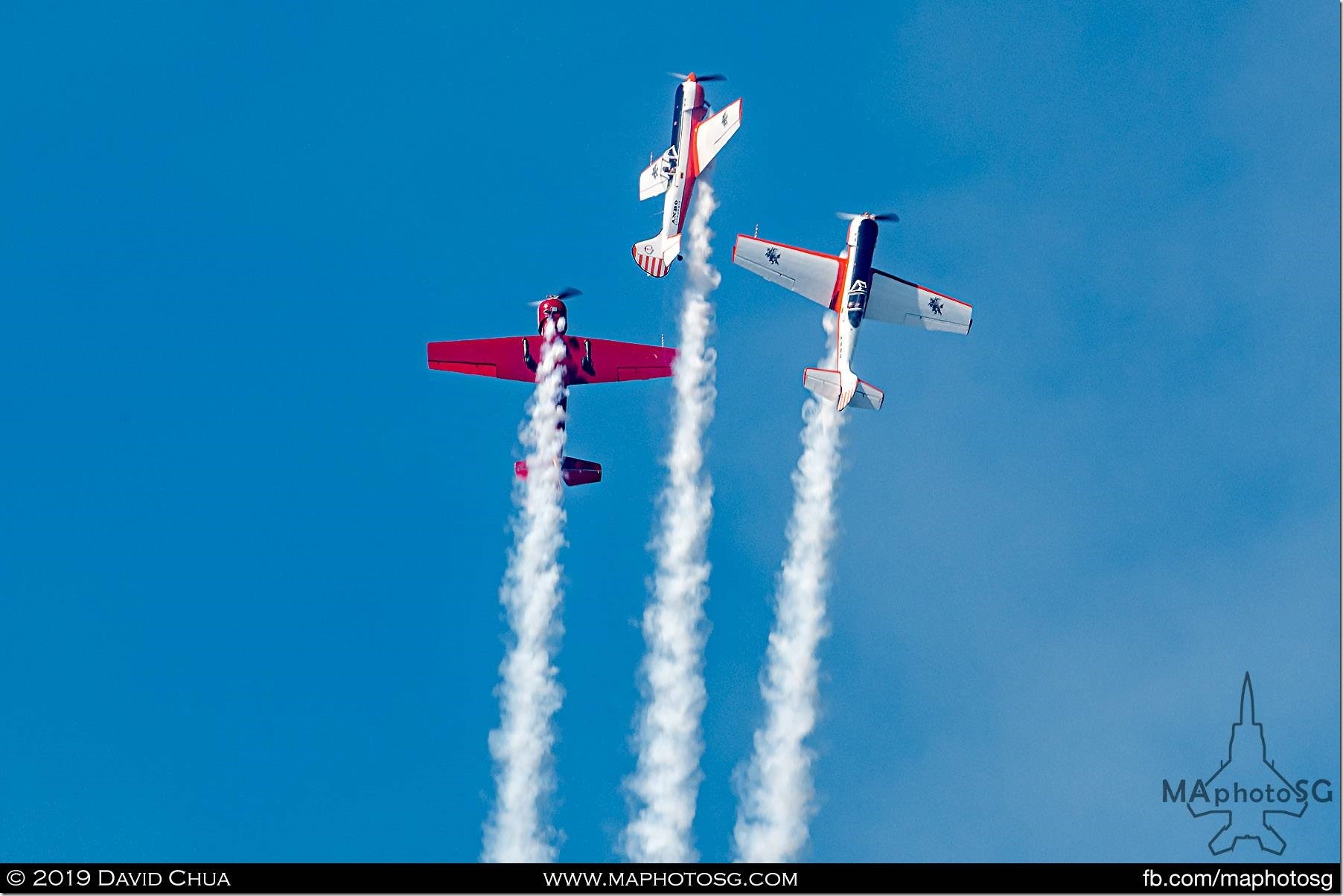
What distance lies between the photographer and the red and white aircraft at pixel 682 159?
2726 inches

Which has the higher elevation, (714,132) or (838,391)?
(714,132)

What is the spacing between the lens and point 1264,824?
165 feet

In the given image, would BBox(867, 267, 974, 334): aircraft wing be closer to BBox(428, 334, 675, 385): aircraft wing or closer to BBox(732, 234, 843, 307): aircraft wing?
BBox(732, 234, 843, 307): aircraft wing

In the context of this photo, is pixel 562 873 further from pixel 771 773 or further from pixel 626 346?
pixel 626 346

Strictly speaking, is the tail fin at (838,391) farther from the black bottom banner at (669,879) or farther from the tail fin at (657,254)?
the black bottom banner at (669,879)

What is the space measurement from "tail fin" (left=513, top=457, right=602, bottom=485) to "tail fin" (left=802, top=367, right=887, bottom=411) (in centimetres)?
906

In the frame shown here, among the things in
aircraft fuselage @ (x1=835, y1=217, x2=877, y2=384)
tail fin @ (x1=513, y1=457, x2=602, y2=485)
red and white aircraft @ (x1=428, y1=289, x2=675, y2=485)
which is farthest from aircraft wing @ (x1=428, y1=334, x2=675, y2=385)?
aircraft fuselage @ (x1=835, y1=217, x2=877, y2=384)

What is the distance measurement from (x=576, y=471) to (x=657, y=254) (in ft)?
37.9

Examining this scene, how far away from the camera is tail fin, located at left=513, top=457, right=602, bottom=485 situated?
64812mm

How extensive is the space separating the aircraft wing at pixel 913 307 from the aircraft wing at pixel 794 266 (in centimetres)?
179

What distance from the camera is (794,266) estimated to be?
6619 centimetres

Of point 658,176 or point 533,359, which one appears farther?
point 658,176

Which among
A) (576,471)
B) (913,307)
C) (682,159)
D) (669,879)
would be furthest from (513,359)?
(669,879)

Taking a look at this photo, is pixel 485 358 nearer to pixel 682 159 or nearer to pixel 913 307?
pixel 682 159
